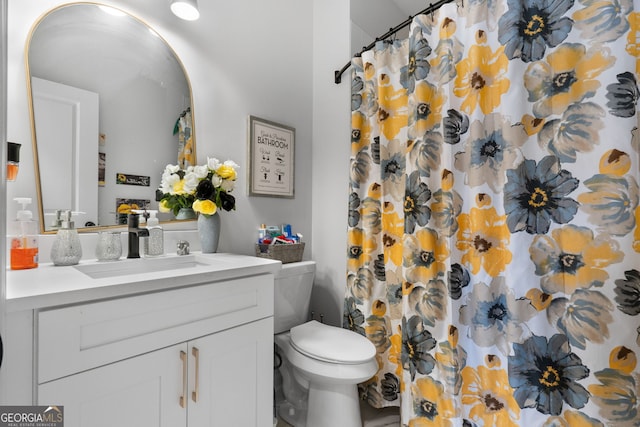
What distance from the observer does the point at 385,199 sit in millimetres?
1707

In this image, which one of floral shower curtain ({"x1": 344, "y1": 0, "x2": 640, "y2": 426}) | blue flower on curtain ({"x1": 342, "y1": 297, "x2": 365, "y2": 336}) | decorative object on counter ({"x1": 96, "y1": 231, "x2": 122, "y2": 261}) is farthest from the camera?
blue flower on curtain ({"x1": 342, "y1": 297, "x2": 365, "y2": 336})

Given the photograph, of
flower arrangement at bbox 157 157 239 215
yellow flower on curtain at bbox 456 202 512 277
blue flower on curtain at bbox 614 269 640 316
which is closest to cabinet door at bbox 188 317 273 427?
flower arrangement at bbox 157 157 239 215

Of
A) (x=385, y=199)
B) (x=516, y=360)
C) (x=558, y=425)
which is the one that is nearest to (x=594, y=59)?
(x=385, y=199)

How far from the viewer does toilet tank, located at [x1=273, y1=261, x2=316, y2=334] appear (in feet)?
5.36

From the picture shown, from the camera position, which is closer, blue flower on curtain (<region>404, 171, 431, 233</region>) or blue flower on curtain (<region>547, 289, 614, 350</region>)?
blue flower on curtain (<region>547, 289, 614, 350</region>)

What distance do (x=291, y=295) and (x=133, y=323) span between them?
912 millimetres

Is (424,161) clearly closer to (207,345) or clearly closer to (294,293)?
(294,293)

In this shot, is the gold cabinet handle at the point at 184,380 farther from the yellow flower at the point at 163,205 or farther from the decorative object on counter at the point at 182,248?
the yellow flower at the point at 163,205

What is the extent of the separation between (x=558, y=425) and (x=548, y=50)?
4.69 ft

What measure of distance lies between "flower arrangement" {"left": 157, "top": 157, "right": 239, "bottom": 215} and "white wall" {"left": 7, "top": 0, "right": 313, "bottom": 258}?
0.17 meters

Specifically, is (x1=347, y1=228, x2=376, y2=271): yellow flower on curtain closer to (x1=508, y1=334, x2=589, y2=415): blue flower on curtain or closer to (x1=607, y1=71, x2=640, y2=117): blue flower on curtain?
(x1=508, y1=334, x2=589, y2=415): blue flower on curtain

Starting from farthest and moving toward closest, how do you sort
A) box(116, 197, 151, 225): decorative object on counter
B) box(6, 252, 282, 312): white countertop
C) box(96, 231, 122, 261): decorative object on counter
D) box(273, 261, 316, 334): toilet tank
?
box(273, 261, 316, 334): toilet tank → box(116, 197, 151, 225): decorative object on counter → box(96, 231, 122, 261): decorative object on counter → box(6, 252, 282, 312): white countertop

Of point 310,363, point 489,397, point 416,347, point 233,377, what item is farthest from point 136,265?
point 489,397

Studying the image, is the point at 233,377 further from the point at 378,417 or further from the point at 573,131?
the point at 573,131
